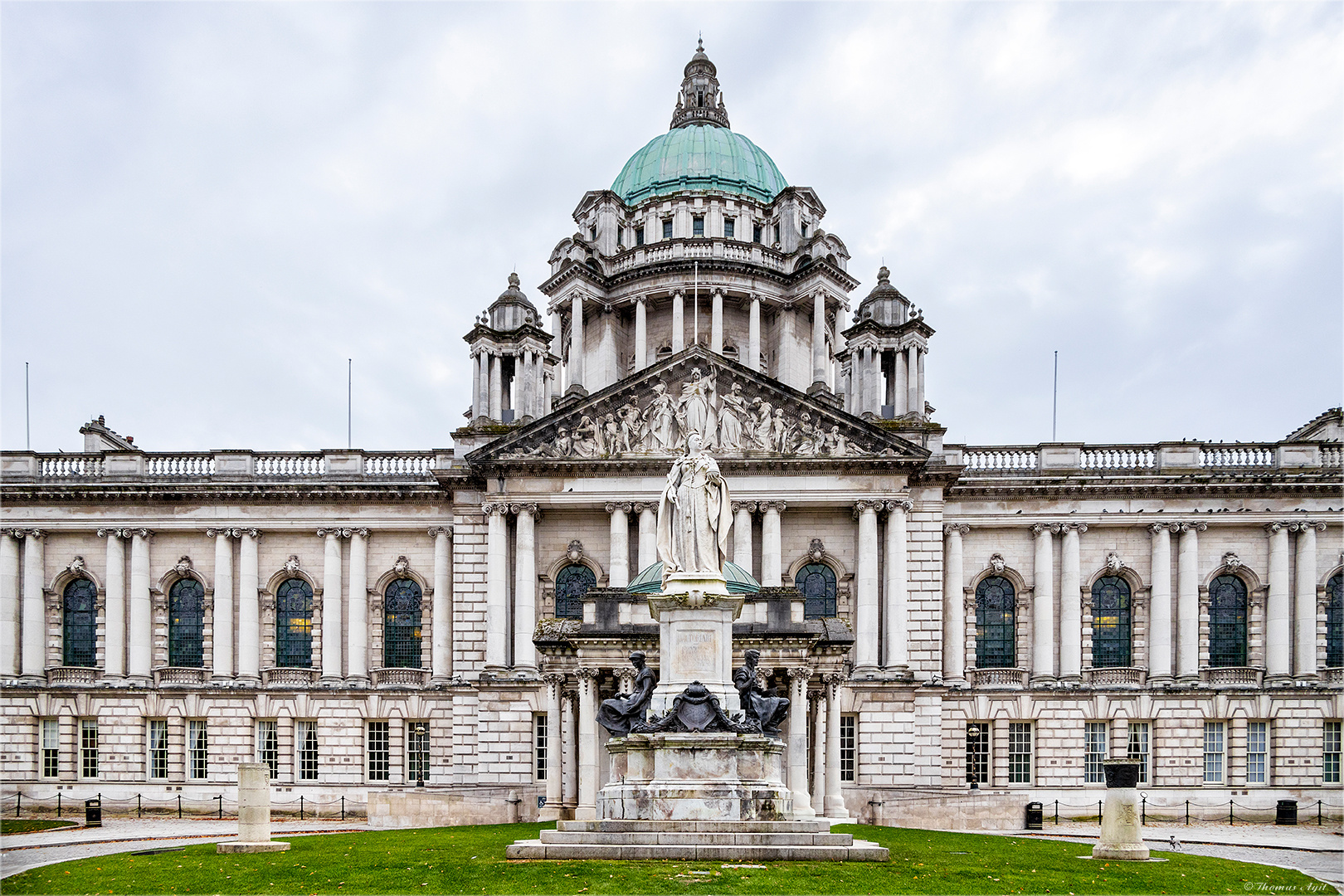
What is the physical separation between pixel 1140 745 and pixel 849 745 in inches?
477

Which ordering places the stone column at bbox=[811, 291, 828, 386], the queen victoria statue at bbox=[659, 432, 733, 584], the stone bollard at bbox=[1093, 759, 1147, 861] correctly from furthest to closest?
the stone column at bbox=[811, 291, 828, 386] < the stone bollard at bbox=[1093, 759, 1147, 861] < the queen victoria statue at bbox=[659, 432, 733, 584]

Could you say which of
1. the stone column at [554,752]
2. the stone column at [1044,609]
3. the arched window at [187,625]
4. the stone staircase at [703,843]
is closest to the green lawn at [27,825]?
the arched window at [187,625]

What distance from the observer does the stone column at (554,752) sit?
3438 cm

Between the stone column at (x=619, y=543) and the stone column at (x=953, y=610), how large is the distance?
43.6 feet

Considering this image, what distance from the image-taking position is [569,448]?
4644 centimetres

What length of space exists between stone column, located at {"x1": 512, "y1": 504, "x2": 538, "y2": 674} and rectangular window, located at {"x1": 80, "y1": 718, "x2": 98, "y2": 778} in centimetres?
1827

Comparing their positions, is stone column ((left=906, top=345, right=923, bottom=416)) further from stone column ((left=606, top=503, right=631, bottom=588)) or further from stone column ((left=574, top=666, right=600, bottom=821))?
stone column ((left=574, top=666, right=600, bottom=821))

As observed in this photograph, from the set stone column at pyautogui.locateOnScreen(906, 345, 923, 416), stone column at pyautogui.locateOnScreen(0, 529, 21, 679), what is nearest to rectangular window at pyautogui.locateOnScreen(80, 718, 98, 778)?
stone column at pyautogui.locateOnScreen(0, 529, 21, 679)

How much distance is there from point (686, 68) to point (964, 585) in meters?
39.9

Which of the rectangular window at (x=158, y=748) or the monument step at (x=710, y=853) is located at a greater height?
the monument step at (x=710, y=853)

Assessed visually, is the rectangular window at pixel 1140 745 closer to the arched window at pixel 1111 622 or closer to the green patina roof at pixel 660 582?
the arched window at pixel 1111 622

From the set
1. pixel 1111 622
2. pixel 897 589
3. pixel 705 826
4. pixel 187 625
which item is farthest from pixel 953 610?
pixel 187 625

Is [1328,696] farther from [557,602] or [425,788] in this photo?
[425,788]

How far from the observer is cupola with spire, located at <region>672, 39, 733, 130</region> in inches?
2810
